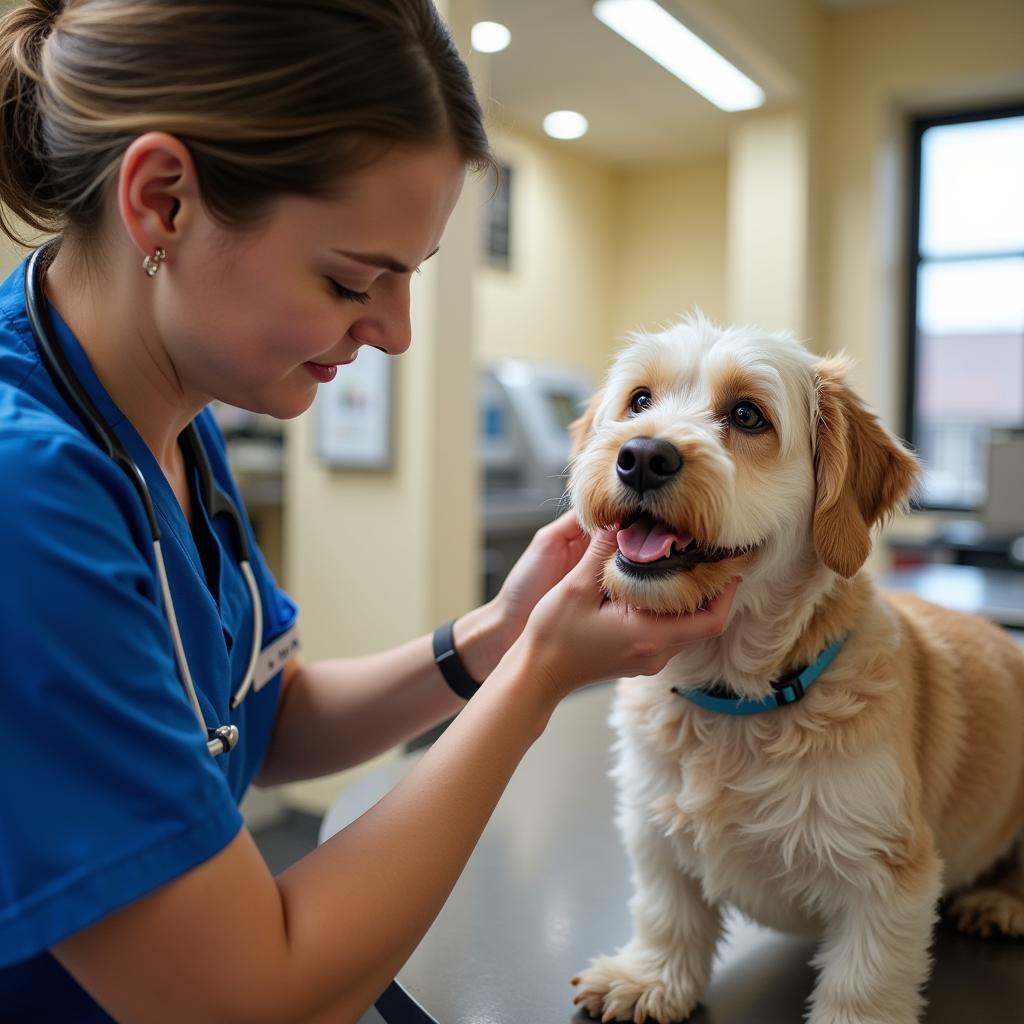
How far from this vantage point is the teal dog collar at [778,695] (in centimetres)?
85

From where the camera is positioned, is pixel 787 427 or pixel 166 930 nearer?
pixel 166 930

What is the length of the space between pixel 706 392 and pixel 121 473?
0.55 metres

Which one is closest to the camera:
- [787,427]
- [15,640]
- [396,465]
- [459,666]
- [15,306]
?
[15,640]

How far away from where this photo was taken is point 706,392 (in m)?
0.99

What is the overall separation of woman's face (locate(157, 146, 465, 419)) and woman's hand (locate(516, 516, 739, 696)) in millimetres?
286

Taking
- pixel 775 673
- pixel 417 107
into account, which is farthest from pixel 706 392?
pixel 417 107

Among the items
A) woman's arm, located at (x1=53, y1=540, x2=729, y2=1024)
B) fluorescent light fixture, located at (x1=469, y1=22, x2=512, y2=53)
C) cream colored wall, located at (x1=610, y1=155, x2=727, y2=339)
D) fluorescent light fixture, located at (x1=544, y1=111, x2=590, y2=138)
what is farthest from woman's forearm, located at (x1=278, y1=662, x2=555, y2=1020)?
cream colored wall, located at (x1=610, y1=155, x2=727, y2=339)

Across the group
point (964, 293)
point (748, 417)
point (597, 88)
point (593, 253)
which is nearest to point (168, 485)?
point (748, 417)

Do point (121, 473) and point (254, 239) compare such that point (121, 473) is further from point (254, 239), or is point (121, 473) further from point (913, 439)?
point (913, 439)

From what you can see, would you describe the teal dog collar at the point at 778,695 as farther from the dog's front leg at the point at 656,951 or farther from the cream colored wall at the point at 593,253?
the cream colored wall at the point at 593,253

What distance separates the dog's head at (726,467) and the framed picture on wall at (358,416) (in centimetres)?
186

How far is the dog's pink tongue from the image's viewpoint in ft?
2.85

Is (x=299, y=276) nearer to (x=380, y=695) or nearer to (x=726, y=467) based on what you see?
(x=726, y=467)

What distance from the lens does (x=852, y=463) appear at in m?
0.96
